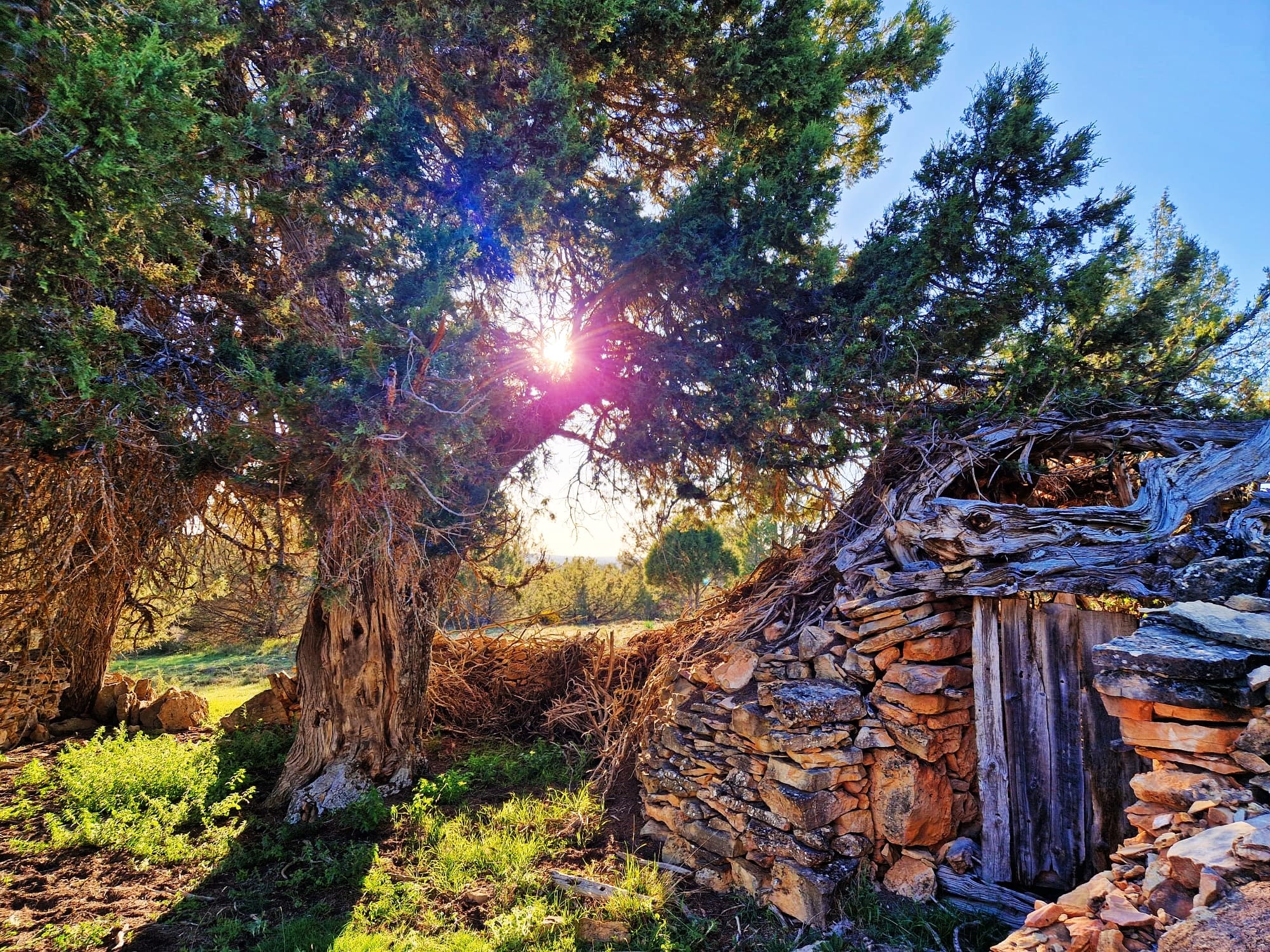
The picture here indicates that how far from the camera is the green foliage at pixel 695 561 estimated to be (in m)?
10.0

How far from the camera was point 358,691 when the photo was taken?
6047 mm

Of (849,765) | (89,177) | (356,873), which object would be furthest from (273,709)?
(849,765)

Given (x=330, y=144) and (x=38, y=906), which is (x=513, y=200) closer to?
(x=330, y=144)

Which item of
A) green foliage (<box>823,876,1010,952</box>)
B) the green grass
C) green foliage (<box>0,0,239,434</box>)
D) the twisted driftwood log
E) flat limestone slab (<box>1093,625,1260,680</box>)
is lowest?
the green grass

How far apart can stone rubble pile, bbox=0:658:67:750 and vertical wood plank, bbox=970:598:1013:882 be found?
32.4 ft

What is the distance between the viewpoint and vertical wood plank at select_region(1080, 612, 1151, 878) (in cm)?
349

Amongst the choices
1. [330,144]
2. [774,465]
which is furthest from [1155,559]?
[330,144]

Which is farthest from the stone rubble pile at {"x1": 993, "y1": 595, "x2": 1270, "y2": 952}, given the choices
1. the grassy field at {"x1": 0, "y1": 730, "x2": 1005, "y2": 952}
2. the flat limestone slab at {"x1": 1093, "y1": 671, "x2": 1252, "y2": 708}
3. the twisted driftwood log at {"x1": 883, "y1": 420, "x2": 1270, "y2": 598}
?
the grassy field at {"x1": 0, "y1": 730, "x2": 1005, "y2": 952}

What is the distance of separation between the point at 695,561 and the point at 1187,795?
26.5 ft

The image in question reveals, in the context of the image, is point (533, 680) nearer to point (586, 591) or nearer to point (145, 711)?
point (586, 591)

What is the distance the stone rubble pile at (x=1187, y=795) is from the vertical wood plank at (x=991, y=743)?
1.22m

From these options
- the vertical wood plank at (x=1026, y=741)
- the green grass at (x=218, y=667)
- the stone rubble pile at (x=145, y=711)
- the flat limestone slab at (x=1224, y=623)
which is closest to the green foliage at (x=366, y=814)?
the stone rubble pile at (x=145, y=711)

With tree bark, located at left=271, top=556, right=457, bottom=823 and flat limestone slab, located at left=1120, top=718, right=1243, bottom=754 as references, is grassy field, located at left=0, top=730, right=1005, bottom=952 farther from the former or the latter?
flat limestone slab, located at left=1120, top=718, right=1243, bottom=754

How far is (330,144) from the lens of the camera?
523 cm
